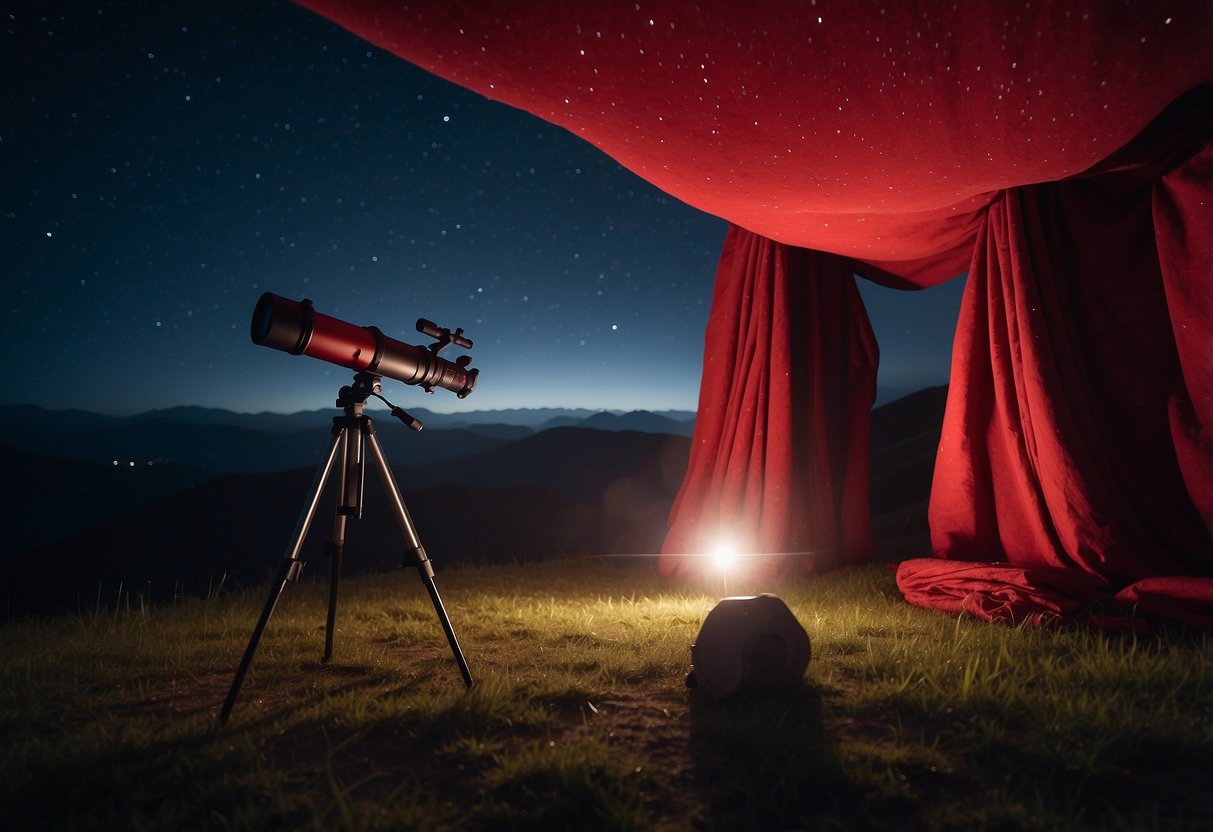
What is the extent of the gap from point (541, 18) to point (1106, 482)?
3442 mm

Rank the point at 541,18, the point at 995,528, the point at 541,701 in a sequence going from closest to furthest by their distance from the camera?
the point at 541,701, the point at 541,18, the point at 995,528

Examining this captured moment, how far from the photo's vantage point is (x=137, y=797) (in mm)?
1314

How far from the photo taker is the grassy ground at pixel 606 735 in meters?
1.28

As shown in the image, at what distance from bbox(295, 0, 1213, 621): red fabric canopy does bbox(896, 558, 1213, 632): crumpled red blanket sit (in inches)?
2.3

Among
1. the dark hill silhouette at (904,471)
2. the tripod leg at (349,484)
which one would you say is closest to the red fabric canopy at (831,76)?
the tripod leg at (349,484)

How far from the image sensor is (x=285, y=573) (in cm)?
194

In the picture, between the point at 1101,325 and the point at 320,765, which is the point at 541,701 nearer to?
the point at 320,765

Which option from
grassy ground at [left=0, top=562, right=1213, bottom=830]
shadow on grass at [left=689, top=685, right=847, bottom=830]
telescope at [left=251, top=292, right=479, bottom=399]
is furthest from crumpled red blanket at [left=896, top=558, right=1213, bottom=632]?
telescope at [left=251, top=292, right=479, bottom=399]

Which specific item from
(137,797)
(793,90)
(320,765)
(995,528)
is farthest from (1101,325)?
(137,797)

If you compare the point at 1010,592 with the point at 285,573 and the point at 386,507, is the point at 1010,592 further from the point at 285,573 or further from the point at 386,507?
the point at 386,507

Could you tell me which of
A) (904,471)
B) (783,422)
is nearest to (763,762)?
(783,422)

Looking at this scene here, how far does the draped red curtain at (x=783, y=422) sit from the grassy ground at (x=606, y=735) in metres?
1.56

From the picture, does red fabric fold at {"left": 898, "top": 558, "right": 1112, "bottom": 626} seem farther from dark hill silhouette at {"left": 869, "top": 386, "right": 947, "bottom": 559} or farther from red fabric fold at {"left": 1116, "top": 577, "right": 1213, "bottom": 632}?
dark hill silhouette at {"left": 869, "top": 386, "right": 947, "bottom": 559}

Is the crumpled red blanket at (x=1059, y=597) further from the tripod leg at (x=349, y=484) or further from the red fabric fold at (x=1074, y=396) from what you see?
the tripod leg at (x=349, y=484)
